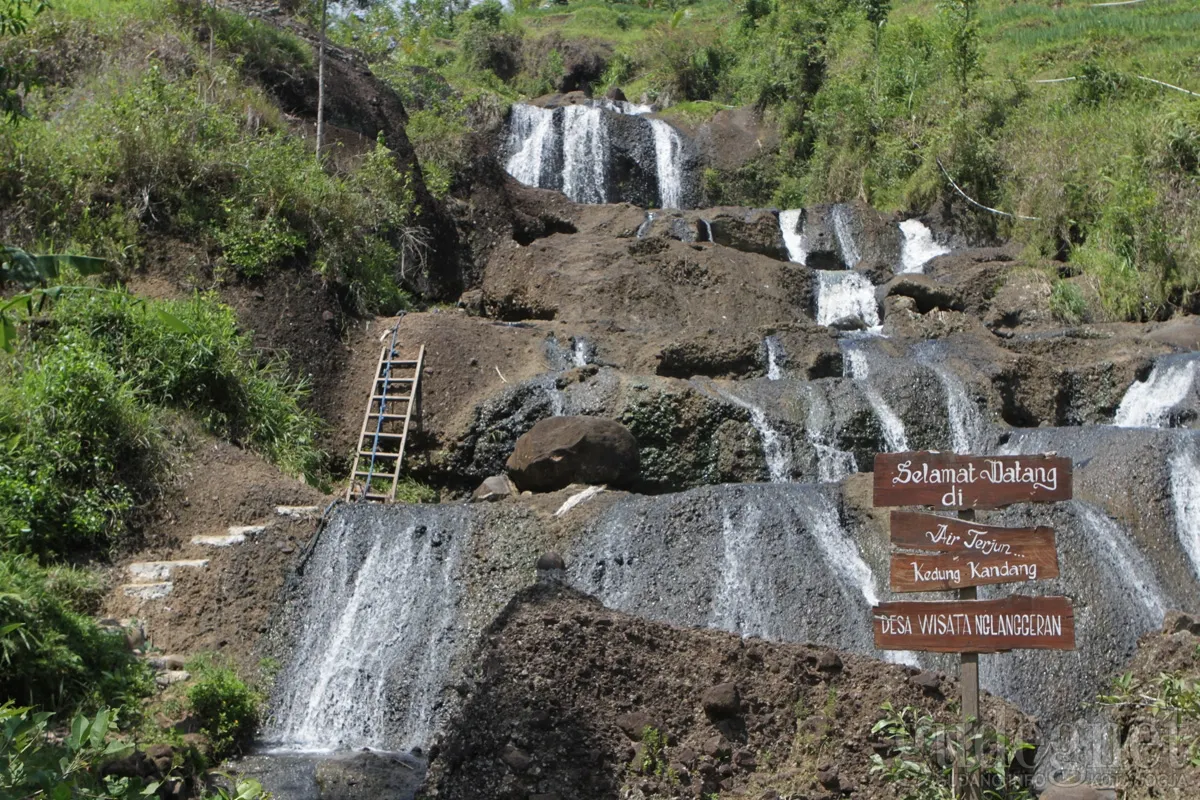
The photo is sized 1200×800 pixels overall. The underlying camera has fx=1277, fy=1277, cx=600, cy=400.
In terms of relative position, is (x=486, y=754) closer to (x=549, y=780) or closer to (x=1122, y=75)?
(x=549, y=780)

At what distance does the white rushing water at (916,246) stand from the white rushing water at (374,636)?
12063mm

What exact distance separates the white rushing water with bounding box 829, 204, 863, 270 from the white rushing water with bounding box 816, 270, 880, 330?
2206mm

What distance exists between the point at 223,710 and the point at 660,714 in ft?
13.2

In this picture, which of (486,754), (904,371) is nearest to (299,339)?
(904,371)

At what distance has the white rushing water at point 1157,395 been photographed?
13.9 m

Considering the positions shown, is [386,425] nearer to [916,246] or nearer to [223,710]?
[223,710]

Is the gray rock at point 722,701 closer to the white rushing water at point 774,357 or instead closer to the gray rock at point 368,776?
the gray rock at point 368,776

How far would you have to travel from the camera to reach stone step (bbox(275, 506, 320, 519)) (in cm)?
1162

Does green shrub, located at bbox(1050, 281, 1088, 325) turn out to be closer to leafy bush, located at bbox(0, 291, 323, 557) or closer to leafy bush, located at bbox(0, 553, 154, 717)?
leafy bush, located at bbox(0, 291, 323, 557)

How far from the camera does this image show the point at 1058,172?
68.4ft

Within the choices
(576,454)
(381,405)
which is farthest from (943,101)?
(576,454)

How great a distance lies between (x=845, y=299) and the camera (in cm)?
1847

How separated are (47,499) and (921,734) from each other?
8.05 meters

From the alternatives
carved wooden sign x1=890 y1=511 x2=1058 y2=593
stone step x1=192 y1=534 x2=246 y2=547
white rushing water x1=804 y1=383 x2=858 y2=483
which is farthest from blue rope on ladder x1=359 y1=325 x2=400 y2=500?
carved wooden sign x1=890 y1=511 x2=1058 y2=593
